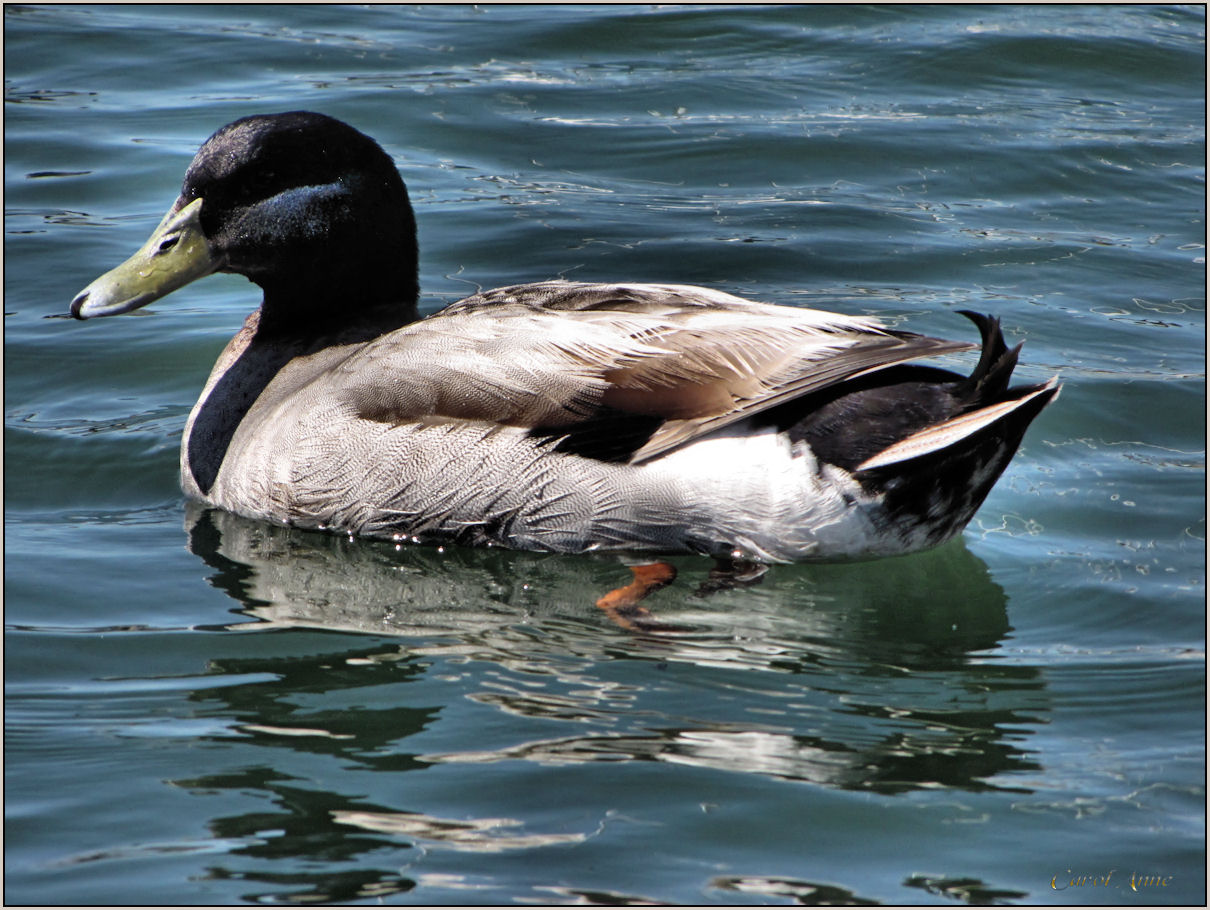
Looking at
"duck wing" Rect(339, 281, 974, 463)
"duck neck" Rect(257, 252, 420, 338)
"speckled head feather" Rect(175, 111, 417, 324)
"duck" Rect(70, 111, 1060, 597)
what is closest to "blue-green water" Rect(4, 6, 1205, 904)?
"duck" Rect(70, 111, 1060, 597)

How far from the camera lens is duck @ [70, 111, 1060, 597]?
15.5ft

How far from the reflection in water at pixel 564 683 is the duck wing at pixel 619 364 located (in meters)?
0.49

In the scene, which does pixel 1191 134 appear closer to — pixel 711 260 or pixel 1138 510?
pixel 711 260

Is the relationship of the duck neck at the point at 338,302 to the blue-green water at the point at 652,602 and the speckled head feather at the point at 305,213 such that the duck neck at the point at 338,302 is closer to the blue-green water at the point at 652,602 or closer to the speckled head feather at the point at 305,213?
the speckled head feather at the point at 305,213

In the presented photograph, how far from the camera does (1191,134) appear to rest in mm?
9578

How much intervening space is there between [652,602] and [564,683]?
67 centimetres

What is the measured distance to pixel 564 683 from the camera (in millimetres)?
4258

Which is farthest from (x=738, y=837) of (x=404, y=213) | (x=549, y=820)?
(x=404, y=213)

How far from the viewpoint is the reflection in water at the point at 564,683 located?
3639mm

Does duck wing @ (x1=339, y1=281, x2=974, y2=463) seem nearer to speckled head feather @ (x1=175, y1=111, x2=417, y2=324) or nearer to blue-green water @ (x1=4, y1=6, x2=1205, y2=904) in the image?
blue-green water @ (x1=4, y1=6, x2=1205, y2=904)

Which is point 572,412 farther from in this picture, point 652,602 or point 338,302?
point 338,302
